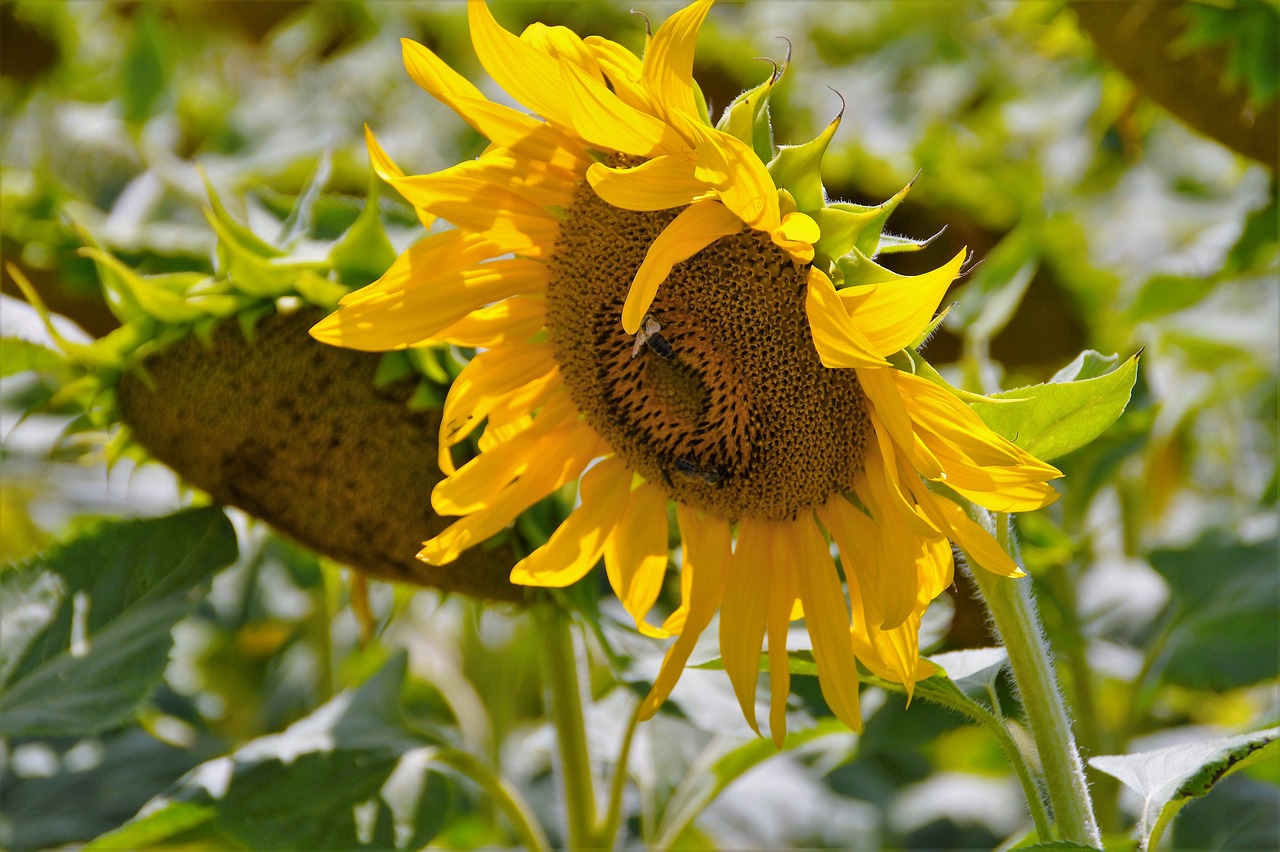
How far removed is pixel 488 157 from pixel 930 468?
49cm

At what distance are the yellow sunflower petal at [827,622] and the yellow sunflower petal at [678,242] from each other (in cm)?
30

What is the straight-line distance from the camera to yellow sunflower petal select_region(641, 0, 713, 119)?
0.91m

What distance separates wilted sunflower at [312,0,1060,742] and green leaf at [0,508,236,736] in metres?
0.40

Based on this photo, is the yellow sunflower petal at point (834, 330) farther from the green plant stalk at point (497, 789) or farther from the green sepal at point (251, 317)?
the green plant stalk at point (497, 789)

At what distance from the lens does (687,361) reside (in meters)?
1.12

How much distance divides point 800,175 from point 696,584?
42 cm

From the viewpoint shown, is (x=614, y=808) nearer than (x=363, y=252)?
No

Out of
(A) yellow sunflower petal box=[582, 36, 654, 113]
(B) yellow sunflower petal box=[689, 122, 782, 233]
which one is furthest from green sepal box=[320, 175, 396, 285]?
(B) yellow sunflower petal box=[689, 122, 782, 233]

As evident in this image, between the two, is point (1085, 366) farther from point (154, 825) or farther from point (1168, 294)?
point (154, 825)

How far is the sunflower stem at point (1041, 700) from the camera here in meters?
0.99

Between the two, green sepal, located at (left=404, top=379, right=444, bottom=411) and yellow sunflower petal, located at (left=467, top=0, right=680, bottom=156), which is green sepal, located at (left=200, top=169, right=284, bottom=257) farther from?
yellow sunflower petal, located at (left=467, top=0, right=680, bottom=156)

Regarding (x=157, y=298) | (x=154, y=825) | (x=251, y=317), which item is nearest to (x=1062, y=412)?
(x=251, y=317)

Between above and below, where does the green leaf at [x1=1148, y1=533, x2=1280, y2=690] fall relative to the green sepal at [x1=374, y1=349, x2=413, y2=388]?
below

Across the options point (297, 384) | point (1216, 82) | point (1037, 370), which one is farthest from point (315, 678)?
point (1216, 82)
